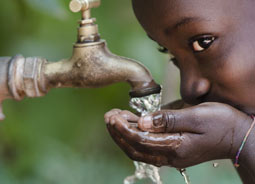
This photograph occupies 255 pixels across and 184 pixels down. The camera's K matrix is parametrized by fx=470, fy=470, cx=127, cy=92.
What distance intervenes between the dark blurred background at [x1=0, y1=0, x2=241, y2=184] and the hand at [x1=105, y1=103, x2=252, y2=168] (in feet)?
2.47

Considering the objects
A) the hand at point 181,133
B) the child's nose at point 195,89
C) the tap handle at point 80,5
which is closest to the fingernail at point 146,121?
the hand at point 181,133

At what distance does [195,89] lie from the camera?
2.94ft

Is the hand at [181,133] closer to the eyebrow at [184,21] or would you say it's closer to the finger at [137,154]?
the finger at [137,154]

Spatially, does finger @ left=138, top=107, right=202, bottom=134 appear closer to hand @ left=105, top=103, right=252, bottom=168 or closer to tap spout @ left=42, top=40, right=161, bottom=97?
hand @ left=105, top=103, right=252, bottom=168

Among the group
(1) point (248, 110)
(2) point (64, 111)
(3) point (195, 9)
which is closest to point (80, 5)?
(3) point (195, 9)

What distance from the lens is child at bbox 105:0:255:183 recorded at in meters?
0.80

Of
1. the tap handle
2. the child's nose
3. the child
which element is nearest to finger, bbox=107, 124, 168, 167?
the child

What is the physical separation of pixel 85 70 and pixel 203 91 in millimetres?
256

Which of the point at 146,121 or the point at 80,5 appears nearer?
the point at 146,121

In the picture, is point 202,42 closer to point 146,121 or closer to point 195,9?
point 195,9

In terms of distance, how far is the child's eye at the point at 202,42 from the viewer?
849 millimetres

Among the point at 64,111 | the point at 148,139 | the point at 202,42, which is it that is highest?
the point at 202,42

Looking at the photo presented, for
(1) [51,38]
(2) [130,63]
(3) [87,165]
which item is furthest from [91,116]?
(2) [130,63]

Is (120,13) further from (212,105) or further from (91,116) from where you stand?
(212,105)
